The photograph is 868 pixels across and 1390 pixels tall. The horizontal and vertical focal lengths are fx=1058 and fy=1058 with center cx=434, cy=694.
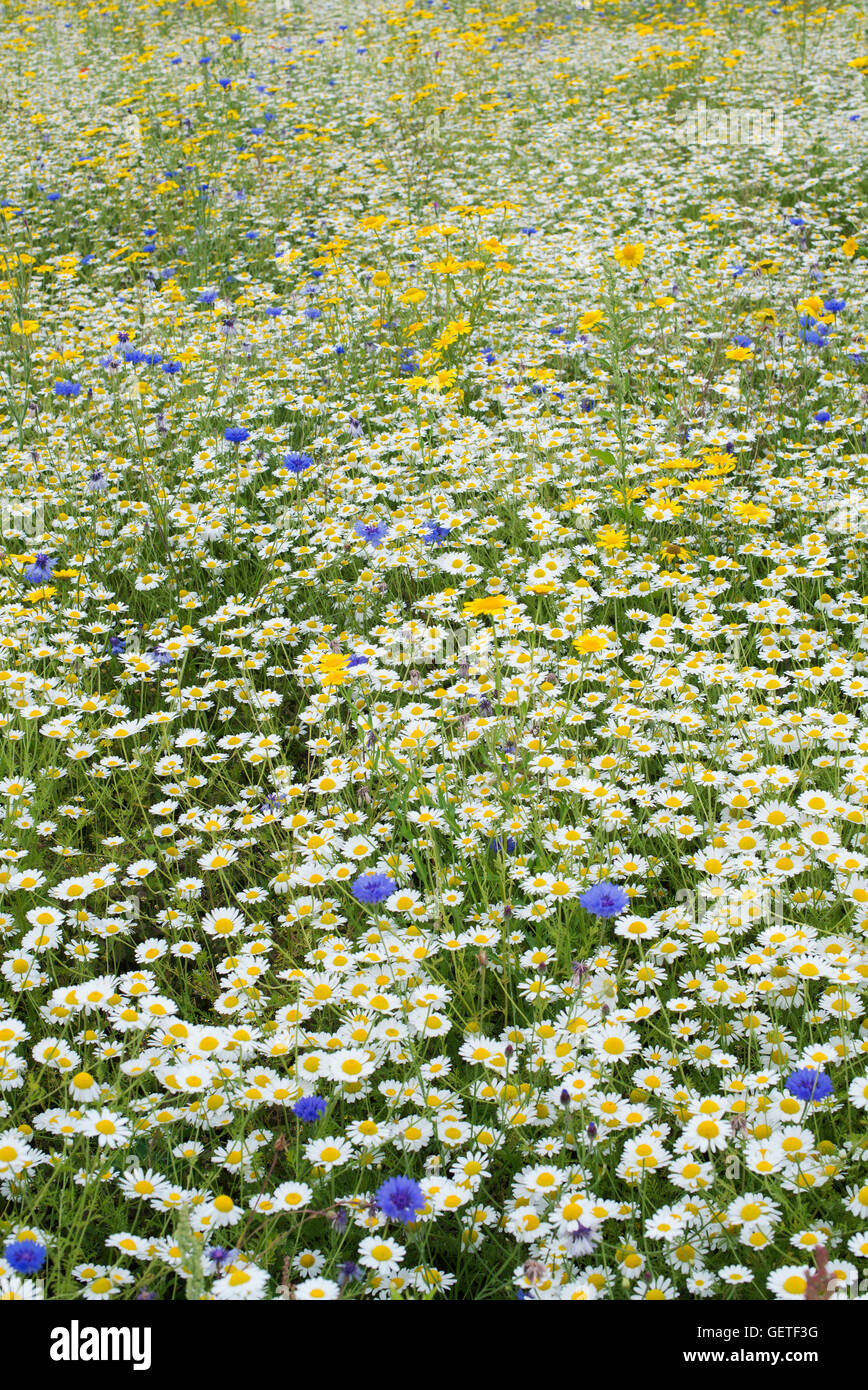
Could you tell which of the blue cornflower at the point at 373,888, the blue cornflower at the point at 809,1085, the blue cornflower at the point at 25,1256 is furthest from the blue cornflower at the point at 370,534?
the blue cornflower at the point at 25,1256

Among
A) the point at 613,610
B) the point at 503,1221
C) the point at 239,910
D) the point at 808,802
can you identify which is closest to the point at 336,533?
the point at 613,610

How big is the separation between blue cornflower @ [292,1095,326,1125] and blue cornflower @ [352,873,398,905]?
0.47 metres

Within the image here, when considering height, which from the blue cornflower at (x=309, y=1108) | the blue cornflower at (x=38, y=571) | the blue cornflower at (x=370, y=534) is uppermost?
the blue cornflower at (x=370, y=534)

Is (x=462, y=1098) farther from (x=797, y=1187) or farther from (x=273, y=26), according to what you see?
(x=273, y=26)

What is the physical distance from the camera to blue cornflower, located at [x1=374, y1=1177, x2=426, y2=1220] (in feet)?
6.03

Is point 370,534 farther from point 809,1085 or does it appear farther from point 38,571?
point 809,1085

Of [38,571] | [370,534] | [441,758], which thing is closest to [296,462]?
[370,534]

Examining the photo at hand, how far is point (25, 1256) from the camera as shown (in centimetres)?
176

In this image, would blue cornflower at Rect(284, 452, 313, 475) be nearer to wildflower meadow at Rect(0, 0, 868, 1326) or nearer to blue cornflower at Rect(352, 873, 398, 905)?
wildflower meadow at Rect(0, 0, 868, 1326)

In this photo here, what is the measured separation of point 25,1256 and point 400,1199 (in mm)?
630

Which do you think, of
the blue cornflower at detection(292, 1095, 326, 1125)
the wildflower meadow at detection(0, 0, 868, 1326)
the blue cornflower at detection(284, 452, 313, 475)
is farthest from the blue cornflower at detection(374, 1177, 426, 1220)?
the blue cornflower at detection(284, 452, 313, 475)

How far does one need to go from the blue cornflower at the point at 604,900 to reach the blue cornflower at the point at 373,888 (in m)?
0.44

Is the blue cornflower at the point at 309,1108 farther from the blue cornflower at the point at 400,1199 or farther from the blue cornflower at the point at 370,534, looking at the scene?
the blue cornflower at the point at 370,534

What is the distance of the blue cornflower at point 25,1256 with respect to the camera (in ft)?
5.76
